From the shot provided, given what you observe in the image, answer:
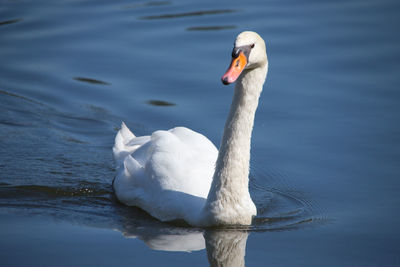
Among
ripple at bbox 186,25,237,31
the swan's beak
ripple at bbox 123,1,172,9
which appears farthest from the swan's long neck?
ripple at bbox 123,1,172,9

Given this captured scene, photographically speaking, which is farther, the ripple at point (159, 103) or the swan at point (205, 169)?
the ripple at point (159, 103)

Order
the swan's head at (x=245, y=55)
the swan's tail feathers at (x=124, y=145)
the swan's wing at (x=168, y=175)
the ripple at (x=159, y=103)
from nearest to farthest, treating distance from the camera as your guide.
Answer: the swan's head at (x=245, y=55) < the swan's wing at (x=168, y=175) < the swan's tail feathers at (x=124, y=145) < the ripple at (x=159, y=103)

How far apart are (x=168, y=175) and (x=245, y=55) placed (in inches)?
72.3

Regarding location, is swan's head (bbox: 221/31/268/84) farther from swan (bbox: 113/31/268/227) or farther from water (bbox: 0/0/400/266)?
water (bbox: 0/0/400/266)

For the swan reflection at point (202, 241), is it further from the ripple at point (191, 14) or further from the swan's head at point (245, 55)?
the ripple at point (191, 14)

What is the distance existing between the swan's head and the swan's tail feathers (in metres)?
2.67

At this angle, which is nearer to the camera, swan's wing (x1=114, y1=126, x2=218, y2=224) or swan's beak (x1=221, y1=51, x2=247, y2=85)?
swan's beak (x1=221, y1=51, x2=247, y2=85)

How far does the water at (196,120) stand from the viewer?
7.00 meters

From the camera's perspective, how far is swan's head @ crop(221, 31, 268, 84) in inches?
251

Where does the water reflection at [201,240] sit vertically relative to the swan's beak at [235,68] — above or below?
below

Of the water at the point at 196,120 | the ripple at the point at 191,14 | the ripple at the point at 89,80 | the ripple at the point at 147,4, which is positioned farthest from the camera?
the ripple at the point at 147,4

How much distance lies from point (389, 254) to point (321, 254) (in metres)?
0.69

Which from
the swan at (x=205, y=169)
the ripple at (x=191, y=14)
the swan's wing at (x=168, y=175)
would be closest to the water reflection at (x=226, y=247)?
the swan at (x=205, y=169)

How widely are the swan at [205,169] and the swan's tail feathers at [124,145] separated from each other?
357 mm
